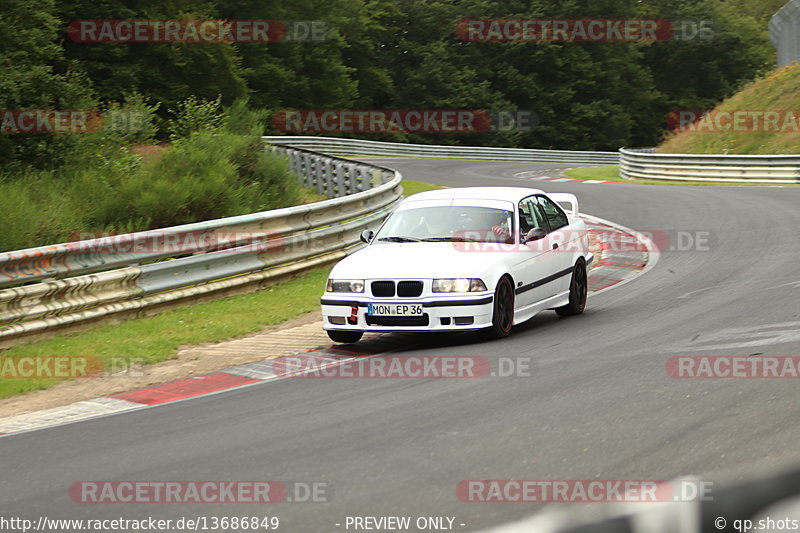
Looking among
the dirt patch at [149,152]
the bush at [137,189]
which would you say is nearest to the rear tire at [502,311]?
the bush at [137,189]

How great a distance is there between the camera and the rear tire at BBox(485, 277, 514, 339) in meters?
10.1

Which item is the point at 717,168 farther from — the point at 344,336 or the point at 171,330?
the point at 171,330

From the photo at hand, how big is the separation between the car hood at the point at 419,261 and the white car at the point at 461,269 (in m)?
0.01

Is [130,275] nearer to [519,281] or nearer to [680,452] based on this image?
[519,281]

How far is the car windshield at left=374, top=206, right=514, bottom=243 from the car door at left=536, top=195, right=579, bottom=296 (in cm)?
62

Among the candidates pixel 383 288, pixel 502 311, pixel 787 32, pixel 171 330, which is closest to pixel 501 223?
pixel 502 311

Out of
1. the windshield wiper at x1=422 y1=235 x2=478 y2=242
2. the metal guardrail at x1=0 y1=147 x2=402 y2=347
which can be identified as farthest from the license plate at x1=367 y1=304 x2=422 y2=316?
the metal guardrail at x1=0 y1=147 x2=402 y2=347

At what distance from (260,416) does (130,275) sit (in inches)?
189

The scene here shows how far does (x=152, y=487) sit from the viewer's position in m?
5.63

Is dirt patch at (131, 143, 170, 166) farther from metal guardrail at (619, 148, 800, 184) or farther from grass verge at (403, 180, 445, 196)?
metal guardrail at (619, 148, 800, 184)

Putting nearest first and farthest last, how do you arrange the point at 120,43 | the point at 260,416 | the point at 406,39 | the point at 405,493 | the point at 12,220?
the point at 405,493
the point at 260,416
the point at 12,220
the point at 120,43
the point at 406,39

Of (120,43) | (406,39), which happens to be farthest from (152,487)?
(406,39)

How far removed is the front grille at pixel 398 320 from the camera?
32.5 feet

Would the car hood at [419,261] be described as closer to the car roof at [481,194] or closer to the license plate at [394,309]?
the license plate at [394,309]
